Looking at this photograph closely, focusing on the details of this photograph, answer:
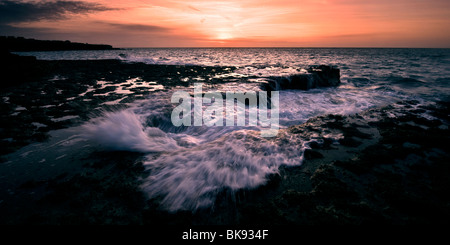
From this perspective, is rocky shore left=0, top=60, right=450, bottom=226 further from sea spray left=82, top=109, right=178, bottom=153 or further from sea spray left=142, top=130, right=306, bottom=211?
sea spray left=82, top=109, right=178, bottom=153

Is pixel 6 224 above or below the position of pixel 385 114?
below

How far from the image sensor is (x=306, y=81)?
1253 centimetres

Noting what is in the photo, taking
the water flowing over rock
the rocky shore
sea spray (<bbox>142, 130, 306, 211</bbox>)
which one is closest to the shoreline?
the rocky shore

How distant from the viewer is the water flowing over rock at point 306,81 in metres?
11.9

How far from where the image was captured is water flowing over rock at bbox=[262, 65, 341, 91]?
467 inches

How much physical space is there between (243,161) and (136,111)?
4153 mm

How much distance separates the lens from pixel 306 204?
99.3 inches

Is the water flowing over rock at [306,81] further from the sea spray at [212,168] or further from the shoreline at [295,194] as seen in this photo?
the shoreline at [295,194]

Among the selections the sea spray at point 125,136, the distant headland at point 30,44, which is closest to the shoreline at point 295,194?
the sea spray at point 125,136

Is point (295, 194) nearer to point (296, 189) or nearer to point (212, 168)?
point (296, 189)

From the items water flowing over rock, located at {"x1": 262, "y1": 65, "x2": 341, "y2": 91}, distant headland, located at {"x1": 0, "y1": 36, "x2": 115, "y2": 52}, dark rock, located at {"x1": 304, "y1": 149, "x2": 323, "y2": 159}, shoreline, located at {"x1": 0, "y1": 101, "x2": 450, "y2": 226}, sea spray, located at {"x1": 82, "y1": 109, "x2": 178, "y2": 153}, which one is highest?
distant headland, located at {"x1": 0, "y1": 36, "x2": 115, "y2": 52}
